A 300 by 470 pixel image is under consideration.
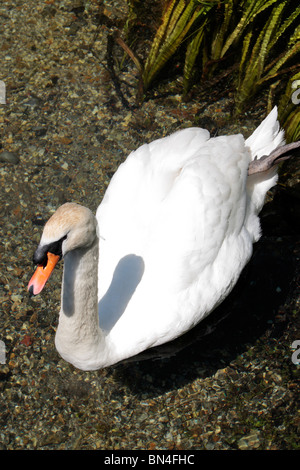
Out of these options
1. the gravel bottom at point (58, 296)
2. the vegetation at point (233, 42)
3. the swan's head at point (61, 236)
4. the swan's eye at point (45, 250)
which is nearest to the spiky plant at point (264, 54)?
the vegetation at point (233, 42)

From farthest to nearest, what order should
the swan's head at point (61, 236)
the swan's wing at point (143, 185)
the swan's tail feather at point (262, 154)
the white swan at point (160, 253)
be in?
the swan's tail feather at point (262, 154)
the swan's wing at point (143, 185)
the white swan at point (160, 253)
the swan's head at point (61, 236)

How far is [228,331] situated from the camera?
4.96 m

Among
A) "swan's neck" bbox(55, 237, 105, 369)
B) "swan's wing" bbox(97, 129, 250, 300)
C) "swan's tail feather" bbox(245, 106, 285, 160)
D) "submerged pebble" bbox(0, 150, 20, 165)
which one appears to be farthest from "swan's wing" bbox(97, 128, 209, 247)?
"submerged pebble" bbox(0, 150, 20, 165)

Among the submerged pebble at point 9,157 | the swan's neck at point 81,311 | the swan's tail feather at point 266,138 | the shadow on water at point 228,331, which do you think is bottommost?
the submerged pebble at point 9,157

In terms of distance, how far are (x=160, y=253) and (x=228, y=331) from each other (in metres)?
1.23

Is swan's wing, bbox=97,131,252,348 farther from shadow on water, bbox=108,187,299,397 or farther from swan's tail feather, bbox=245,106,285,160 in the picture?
shadow on water, bbox=108,187,299,397

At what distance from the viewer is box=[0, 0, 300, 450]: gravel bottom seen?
453cm

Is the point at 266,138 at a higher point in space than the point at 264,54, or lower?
lower

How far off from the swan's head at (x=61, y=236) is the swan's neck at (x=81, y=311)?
0.17 m

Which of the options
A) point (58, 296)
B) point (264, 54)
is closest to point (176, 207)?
point (58, 296)

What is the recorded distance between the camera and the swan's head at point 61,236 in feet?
10.0

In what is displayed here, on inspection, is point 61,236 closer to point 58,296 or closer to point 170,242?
point 170,242

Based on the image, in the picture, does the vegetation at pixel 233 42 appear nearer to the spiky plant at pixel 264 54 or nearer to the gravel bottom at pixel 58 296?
the spiky plant at pixel 264 54

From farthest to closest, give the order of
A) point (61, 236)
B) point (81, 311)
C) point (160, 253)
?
1. point (160, 253)
2. point (81, 311)
3. point (61, 236)
